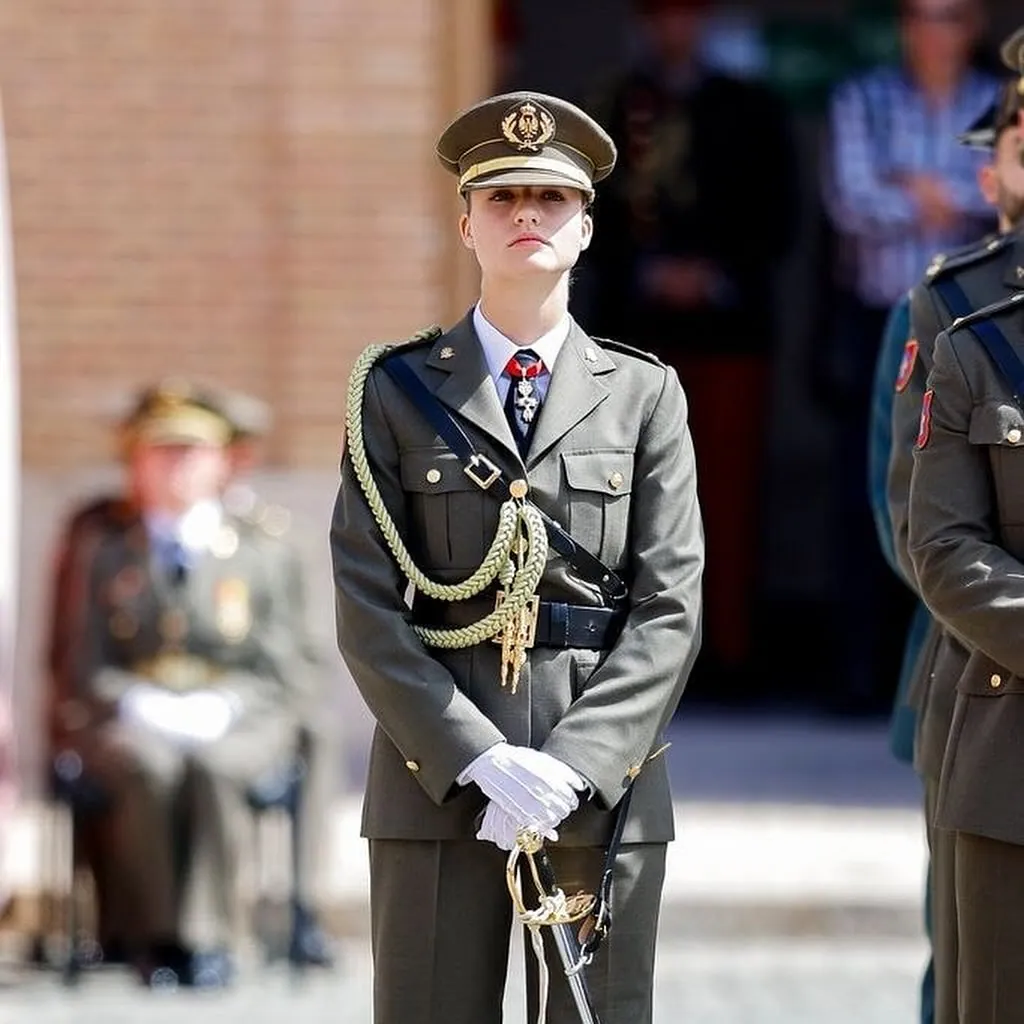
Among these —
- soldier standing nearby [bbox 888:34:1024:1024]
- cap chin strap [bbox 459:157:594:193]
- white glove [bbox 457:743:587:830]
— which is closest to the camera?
white glove [bbox 457:743:587:830]

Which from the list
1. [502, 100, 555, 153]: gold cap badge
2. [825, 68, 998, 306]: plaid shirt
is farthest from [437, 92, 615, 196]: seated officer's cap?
[825, 68, 998, 306]: plaid shirt

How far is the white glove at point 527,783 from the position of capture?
4.34 m

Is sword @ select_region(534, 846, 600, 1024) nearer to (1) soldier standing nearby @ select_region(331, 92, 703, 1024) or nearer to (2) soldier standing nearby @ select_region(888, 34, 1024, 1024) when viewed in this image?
(1) soldier standing nearby @ select_region(331, 92, 703, 1024)

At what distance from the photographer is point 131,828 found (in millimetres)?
7559

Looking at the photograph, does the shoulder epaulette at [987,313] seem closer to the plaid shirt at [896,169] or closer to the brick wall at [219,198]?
the brick wall at [219,198]

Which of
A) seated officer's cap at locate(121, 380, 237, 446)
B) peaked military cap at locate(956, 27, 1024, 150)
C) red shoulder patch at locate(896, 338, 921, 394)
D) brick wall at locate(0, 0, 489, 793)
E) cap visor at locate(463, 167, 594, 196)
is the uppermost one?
brick wall at locate(0, 0, 489, 793)

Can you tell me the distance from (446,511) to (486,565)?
12cm

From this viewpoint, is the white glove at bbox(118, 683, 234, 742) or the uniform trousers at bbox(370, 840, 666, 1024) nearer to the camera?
the uniform trousers at bbox(370, 840, 666, 1024)

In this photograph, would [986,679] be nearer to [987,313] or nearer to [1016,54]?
[987,313]

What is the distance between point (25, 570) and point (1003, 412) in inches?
199

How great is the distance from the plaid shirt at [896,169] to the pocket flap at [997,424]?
502 centimetres

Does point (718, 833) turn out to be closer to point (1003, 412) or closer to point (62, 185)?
point (62, 185)

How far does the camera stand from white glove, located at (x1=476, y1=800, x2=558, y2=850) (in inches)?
171

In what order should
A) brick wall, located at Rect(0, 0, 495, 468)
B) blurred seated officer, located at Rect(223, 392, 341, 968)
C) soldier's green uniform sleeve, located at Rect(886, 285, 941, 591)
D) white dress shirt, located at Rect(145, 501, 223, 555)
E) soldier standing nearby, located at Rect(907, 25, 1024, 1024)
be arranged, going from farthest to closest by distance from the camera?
brick wall, located at Rect(0, 0, 495, 468), white dress shirt, located at Rect(145, 501, 223, 555), blurred seated officer, located at Rect(223, 392, 341, 968), soldier's green uniform sleeve, located at Rect(886, 285, 941, 591), soldier standing nearby, located at Rect(907, 25, 1024, 1024)
